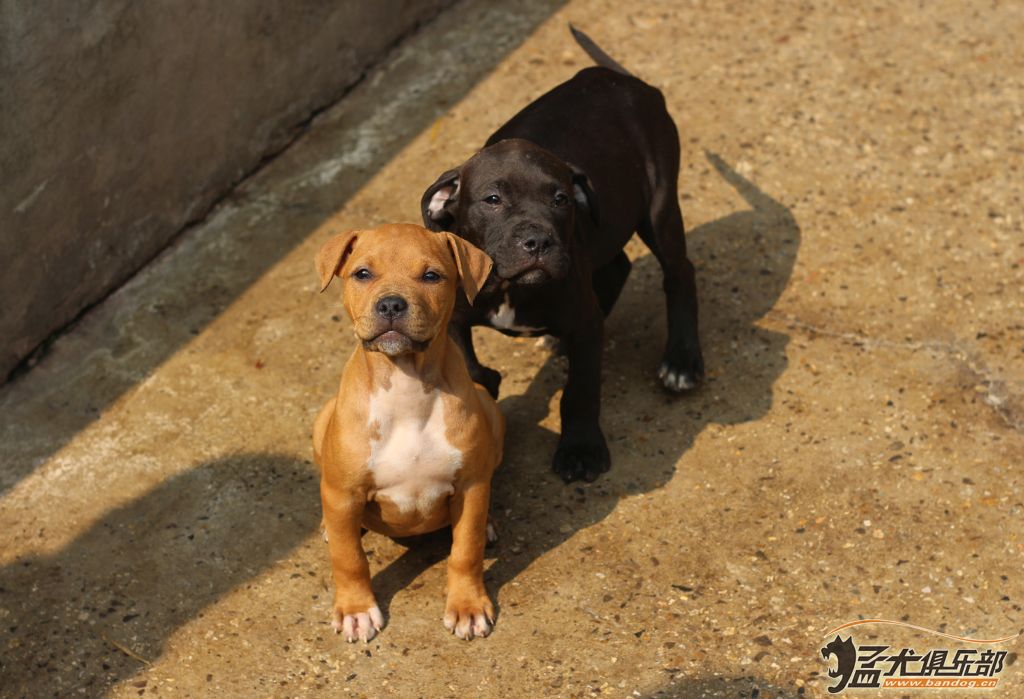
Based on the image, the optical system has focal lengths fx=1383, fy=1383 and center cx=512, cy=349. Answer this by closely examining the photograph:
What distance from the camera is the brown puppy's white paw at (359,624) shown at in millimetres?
5668

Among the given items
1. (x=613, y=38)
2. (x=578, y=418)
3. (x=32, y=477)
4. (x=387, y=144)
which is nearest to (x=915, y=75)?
(x=613, y=38)

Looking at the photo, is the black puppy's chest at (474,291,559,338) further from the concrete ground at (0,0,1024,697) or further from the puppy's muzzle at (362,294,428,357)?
the puppy's muzzle at (362,294,428,357)

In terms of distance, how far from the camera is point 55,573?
6148mm

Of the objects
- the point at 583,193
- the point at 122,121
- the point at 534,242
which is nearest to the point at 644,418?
the point at 583,193

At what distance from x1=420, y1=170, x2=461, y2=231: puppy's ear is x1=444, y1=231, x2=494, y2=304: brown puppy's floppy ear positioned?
0.83 m

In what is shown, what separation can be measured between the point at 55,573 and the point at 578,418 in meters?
2.47

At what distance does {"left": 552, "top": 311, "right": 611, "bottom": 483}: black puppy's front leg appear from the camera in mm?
6469

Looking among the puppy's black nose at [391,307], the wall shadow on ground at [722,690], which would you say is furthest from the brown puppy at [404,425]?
the wall shadow on ground at [722,690]

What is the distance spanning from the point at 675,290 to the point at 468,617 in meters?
2.32

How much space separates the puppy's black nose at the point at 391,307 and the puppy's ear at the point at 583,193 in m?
1.52

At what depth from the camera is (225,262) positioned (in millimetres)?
8180

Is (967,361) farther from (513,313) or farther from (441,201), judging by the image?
(441,201)

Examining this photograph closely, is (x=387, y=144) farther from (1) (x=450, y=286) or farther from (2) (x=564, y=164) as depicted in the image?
(1) (x=450, y=286)

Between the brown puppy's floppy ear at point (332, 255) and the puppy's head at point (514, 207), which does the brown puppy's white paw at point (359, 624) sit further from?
the puppy's head at point (514, 207)
